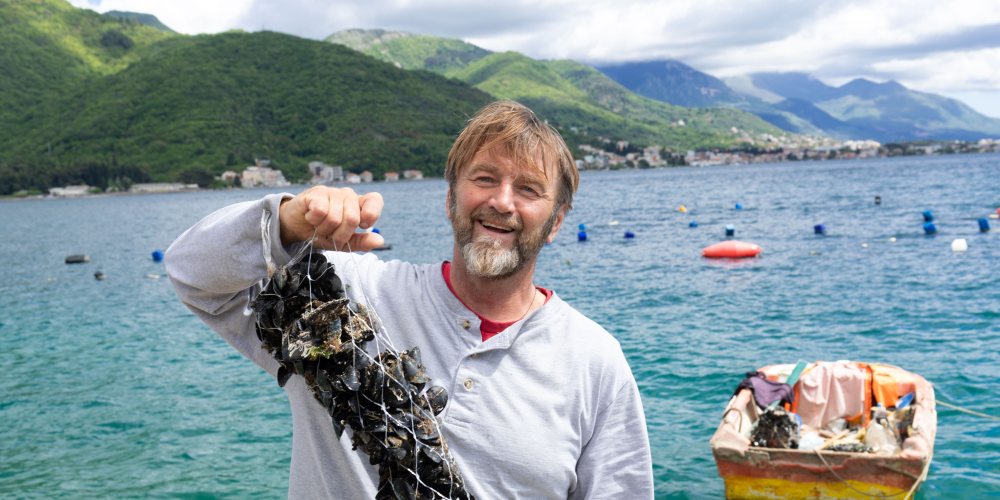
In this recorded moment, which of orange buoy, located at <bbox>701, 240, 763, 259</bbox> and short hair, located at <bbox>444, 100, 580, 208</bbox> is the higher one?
short hair, located at <bbox>444, 100, 580, 208</bbox>

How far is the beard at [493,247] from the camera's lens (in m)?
2.87

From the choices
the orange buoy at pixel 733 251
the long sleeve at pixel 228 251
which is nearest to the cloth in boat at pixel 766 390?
the long sleeve at pixel 228 251

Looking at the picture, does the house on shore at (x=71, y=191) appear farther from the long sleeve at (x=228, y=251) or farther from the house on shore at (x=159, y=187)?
the long sleeve at (x=228, y=251)

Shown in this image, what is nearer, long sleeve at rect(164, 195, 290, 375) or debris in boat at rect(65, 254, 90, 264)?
long sleeve at rect(164, 195, 290, 375)

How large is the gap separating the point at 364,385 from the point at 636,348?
712 inches

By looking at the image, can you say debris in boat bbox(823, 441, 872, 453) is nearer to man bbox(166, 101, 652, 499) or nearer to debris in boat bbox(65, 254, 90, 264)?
man bbox(166, 101, 652, 499)

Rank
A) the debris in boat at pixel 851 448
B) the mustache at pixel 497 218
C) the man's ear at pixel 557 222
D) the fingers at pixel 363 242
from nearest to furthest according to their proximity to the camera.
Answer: the fingers at pixel 363 242 < the mustache at pixel 497 218 < the man's ear at pixel 557 222 < the debris in boat at pixel 851 448

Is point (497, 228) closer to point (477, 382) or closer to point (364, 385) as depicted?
point (477, 382)

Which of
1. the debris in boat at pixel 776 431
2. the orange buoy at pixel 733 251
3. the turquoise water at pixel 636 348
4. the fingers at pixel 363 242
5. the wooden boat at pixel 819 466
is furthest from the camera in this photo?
the orange buoy at pixel 733 251

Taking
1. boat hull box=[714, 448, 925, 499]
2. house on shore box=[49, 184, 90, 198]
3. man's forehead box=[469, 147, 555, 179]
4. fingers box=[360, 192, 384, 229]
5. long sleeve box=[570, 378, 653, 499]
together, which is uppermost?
man's forehead box=[469, 147, 555, 179]

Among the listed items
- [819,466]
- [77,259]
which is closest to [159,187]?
[77,259]

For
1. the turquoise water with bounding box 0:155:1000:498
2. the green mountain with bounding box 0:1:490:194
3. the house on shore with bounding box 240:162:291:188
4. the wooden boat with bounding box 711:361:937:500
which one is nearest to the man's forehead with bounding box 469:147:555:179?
the wooden boat with bounding box 711:361:937:500

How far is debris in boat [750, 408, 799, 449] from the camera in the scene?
33.4ft

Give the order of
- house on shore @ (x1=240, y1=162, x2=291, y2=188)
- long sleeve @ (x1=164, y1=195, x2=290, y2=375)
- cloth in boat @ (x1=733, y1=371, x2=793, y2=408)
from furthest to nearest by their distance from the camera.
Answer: house on shore @ (x1=240, y1=162, x2=291, y2=188) → cloth in boat @ (x1=733, y1=371, x2=793, y2=408) → long sleeve @ (x1=164, y1=195, x2=290, y2=375)
